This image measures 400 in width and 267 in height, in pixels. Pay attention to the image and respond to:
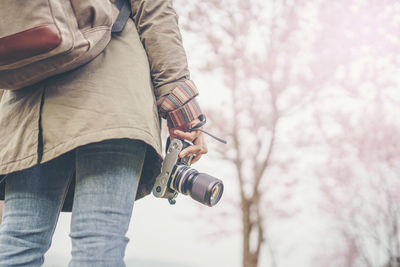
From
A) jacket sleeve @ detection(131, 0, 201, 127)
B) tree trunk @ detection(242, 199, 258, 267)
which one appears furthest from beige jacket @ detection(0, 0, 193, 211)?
tree trunk @ detection(242, 199, 258, 267)

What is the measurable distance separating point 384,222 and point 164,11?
448cm

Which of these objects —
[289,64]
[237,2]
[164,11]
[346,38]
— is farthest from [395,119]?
[164,11]

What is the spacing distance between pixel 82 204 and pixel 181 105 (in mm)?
236

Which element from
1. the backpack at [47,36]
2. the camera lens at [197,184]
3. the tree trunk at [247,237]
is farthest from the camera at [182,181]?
the tree trunk at [247,237]

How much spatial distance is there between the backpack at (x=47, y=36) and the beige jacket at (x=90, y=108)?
3cm

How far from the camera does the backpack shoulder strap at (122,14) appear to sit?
0.58m

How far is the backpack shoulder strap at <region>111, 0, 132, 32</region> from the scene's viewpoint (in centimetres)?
58

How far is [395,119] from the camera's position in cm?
485

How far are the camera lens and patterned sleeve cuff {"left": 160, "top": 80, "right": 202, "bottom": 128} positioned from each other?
0.09 m

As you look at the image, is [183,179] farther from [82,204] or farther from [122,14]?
[122,14]

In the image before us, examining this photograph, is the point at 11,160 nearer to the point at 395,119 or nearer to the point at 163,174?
the point at 163,174

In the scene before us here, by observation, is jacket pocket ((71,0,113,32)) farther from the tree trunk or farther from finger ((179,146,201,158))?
the tree trunk

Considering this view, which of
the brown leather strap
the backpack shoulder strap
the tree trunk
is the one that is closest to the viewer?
the brown leather strap

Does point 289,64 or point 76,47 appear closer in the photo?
point 76,47
